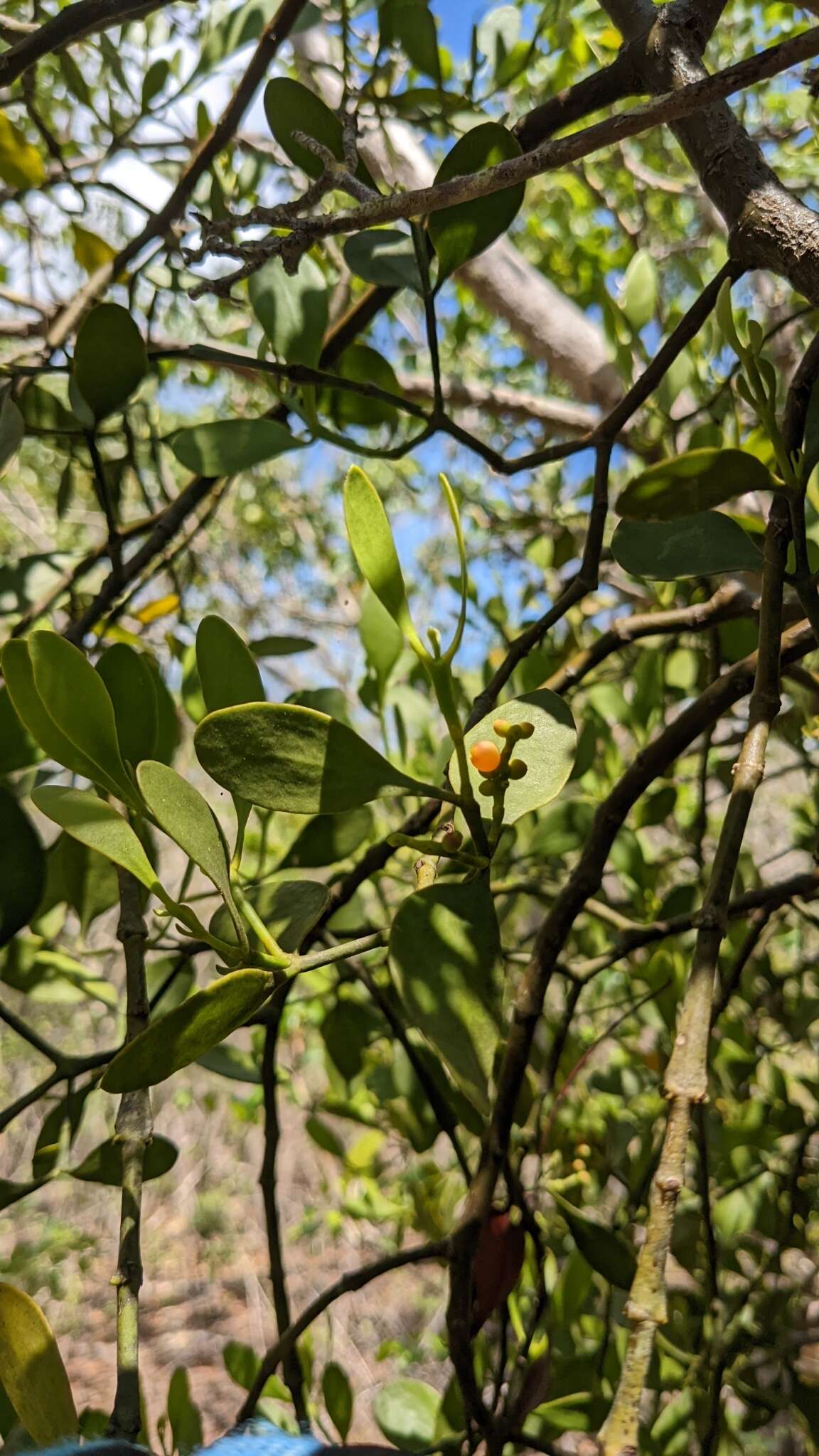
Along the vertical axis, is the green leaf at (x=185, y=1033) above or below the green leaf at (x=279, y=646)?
below

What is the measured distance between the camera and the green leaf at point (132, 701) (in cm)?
31

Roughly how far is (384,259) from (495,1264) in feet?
1.19

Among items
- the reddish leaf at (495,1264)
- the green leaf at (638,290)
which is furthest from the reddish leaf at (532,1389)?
the green leaf at (638,290)

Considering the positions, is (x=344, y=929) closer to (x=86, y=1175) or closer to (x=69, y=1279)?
(x=86, y=1175)

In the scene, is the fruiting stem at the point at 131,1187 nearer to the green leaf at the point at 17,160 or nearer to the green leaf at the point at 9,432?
the green leaf at the point at 9,432

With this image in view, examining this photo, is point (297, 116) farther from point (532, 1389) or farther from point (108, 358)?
point (532, 1389)

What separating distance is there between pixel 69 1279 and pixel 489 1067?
102 inches

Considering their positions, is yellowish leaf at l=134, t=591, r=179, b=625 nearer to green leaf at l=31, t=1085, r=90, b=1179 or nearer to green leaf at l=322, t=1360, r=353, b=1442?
green leaf at l=31, t=1085, r=90, b=1179

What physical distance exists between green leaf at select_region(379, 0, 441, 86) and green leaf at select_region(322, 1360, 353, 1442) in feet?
2.00

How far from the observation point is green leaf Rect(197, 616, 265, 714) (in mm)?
280

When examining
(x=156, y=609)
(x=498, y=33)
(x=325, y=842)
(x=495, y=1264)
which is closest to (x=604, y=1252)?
(x=495, y=1264)

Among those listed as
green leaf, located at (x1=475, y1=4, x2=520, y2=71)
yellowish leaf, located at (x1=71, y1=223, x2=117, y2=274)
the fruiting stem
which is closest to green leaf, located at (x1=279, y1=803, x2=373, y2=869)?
the fruiting stem

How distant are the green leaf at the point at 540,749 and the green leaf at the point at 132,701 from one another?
0.31ft

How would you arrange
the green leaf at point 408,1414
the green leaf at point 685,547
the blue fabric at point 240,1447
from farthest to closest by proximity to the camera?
1. the green leaf at point 408,1414
2. the green leaf at point 685,547
3. the blue fabric at point 240,1447
